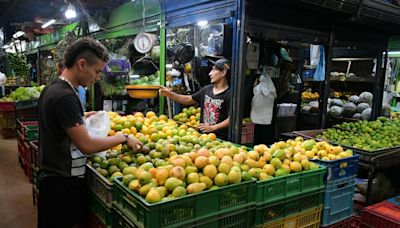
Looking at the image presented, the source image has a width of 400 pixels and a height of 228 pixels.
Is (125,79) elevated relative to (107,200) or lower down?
elevated

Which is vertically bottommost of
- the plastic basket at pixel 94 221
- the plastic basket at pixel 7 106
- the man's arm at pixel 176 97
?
the plastic basket at pixel 94 221

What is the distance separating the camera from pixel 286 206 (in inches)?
77.7

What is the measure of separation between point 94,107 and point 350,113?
17.2 feet

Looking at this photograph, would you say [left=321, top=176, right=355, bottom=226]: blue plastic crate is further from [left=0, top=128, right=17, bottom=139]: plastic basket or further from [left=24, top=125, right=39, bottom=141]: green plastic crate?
[left=0, top=128, right=17, bottom=139]: plastic basket

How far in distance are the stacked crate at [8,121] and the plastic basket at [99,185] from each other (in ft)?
21.1

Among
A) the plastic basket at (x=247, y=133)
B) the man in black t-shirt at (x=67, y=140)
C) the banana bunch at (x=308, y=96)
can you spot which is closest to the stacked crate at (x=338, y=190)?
the man in black t-shirt at (x=67, y=140)

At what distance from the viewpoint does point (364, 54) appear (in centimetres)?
649

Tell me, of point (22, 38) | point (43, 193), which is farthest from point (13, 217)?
point (22, 38)

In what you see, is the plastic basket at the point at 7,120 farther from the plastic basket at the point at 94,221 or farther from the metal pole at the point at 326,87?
the metal pole at the point at 326,87

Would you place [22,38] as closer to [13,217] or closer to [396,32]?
[13,217]

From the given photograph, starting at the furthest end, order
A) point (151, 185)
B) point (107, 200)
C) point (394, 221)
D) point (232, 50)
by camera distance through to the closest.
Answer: point (232, 50) → point (394, 221) → point (107, 200) → point (151, 185)

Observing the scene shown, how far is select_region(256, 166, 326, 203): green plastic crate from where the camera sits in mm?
1863

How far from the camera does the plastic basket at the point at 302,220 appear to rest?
1954mm

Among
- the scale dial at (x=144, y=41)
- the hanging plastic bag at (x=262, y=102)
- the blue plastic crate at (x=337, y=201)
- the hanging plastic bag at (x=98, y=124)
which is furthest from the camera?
the scale dial at (x=144, y=41)
